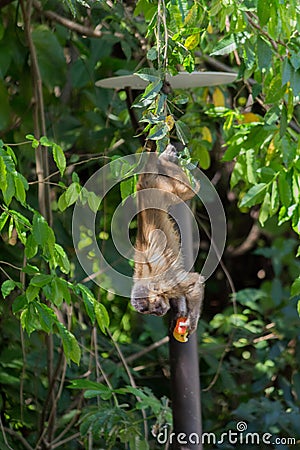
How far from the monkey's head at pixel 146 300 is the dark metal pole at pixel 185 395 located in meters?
0.20

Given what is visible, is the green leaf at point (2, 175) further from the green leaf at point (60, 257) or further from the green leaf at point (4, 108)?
the green leaf at point (4, 108)

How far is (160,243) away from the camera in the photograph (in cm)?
105

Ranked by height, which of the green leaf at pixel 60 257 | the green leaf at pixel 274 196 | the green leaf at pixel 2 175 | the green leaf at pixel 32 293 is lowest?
the green leaf at pixel 32 293

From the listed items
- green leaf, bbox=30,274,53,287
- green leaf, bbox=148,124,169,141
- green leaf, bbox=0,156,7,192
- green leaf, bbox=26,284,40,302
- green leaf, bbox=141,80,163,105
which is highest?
green leaf, bbox=141,80,163,105

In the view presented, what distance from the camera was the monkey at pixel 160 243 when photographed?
1028 millimetres

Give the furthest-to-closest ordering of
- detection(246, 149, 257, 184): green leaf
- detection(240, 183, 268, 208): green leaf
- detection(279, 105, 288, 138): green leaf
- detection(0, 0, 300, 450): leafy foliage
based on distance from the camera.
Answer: detection(246, 149, 257, 184): green leaf, detection(240, 183, 268, 208): green leaf, detection(279, 105, 288, 138): green leaf, detection(0, 0, 300, 450): leafy foliage

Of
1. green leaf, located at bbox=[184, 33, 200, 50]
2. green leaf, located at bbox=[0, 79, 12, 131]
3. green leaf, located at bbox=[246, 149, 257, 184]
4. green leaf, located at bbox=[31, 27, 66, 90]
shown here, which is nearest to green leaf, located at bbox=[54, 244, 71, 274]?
green leaf, located at bbox=[184, 33, 200, 50]

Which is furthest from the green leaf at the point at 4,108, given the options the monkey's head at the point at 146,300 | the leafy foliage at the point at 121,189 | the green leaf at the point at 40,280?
the monkey's head at the point at 146,300

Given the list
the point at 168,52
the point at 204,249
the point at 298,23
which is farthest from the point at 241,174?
the point at 204,249

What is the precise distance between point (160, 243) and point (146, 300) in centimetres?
8

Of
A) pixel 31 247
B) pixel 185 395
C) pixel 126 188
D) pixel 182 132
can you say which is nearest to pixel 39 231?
pixel 31 247

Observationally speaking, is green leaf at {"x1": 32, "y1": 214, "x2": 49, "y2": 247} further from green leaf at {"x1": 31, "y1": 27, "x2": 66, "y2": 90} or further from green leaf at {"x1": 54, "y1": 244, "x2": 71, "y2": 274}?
green leaf at {"x1": 31, "y1": 27, "x2": 66, "y2": 90}

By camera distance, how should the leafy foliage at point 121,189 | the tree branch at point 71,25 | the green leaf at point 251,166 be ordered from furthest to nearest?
the tree branch at point 71,25 < the green leaf at point 251,166 < the leafy foliage at point 121,189

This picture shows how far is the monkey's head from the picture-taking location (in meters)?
1.01
